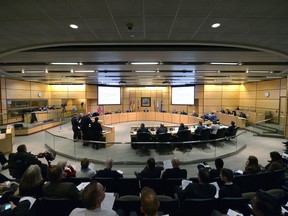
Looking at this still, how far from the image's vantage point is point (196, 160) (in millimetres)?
6020

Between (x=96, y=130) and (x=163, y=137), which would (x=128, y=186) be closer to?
(x=163, y=137)

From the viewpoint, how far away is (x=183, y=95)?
17922 mm

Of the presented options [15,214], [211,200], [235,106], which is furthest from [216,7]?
[235,106]

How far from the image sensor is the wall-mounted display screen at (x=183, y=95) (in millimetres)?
17391

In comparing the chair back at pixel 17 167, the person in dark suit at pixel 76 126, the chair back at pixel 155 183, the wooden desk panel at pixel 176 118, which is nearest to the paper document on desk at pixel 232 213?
the chair back at pixel 155 183

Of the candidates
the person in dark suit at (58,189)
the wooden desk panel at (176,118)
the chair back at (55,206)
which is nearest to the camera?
the chair back at (55,206)

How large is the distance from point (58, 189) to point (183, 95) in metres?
16.7

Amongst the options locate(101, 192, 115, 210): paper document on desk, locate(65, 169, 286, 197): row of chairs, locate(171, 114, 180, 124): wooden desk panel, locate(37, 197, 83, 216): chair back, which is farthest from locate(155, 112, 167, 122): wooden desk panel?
locate(37, 197, 83, 216): chair back

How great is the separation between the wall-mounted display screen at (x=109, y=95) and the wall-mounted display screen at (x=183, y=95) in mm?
6540

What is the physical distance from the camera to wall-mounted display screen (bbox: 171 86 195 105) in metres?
17.4

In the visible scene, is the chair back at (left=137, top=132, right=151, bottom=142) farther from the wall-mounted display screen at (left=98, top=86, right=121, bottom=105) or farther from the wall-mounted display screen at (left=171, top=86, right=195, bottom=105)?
the wall-mounted display screen at (left=98, top=86, right=121, bottom=105)

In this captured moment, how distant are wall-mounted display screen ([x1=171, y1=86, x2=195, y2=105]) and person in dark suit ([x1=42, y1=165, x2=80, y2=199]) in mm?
16215

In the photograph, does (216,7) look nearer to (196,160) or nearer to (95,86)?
(196,160)

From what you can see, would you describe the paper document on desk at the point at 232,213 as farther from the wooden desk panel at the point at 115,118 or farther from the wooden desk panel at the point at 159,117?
the wooden desk panel at the point at 159,117
